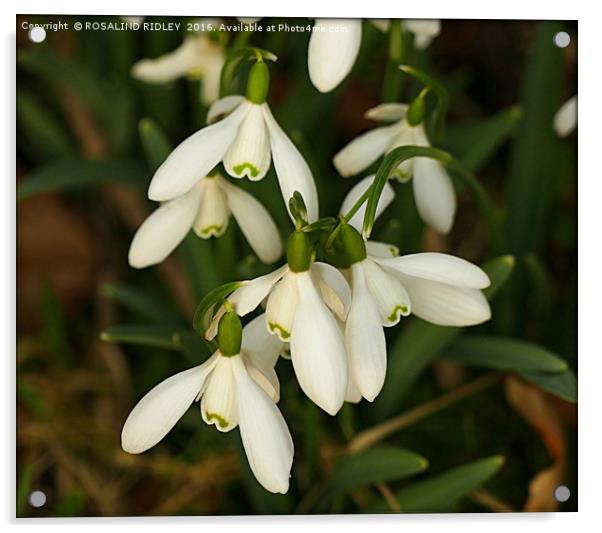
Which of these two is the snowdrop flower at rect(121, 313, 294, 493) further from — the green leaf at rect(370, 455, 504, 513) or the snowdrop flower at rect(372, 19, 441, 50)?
the snowdrop flower at rect(372, 19, 441, 50)

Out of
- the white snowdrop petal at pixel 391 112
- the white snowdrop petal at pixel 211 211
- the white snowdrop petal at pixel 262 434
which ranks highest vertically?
the white snowdrop petal at pixel 391 112

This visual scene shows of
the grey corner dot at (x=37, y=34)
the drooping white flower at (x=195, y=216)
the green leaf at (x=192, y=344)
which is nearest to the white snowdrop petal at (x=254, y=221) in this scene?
the drooping white flower at (x=195, y=216)

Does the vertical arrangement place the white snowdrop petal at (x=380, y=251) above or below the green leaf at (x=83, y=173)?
below

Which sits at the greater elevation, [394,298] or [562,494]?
[394,298]

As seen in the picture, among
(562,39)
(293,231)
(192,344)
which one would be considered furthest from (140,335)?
(562,39)

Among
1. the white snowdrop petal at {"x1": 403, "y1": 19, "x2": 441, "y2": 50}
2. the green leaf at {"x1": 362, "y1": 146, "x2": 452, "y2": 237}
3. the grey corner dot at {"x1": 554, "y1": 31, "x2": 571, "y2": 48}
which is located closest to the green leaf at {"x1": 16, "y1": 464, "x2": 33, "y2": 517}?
the green leaf at {"x1": 362, "y1": 146, "x2": 452, "y2": 237}

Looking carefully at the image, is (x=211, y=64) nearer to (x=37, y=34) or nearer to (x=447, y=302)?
(x=37, y=34)

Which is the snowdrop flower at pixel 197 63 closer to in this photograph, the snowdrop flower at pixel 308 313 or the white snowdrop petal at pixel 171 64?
the white snowdrop petal at pixel 171 64
